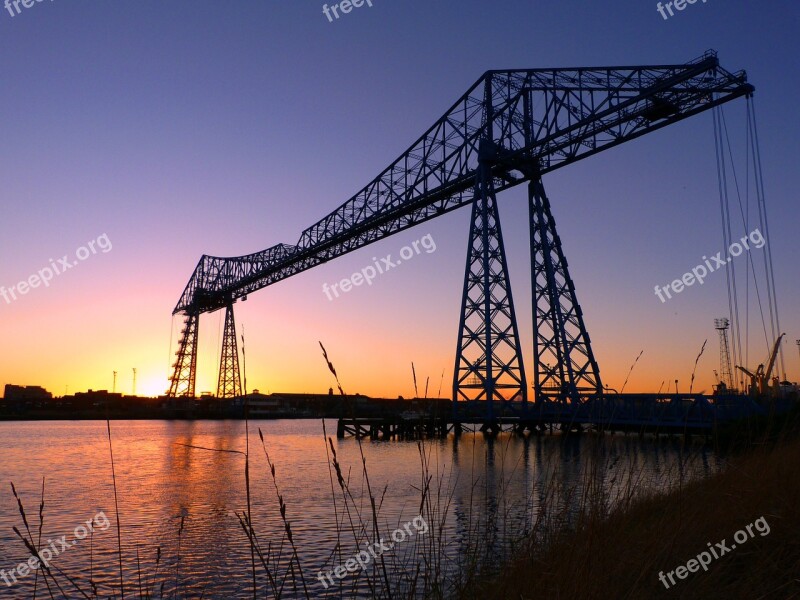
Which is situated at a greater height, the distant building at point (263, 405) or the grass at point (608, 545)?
the grass at point (608, 545)

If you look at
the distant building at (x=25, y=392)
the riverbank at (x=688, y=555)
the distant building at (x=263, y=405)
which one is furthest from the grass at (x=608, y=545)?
the distant building at (x=25, y=392)

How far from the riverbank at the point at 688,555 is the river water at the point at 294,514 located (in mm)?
333

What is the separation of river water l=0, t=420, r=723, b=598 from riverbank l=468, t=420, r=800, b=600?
333mm

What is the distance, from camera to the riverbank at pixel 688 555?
134 inches

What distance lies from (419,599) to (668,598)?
11.7ft

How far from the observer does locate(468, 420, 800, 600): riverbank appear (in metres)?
3.40

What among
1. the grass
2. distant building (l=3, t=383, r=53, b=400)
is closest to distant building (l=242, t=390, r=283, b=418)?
distant building (l=3, t=383, r=53, b=400)

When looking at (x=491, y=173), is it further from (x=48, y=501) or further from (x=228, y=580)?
(x=228, y=580)

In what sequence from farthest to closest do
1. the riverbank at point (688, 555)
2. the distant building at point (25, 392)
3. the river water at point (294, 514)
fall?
1. the distant building at point (25, 392)
2. the river water at point (294, 514)
3. the riverbank at point (688, 555)

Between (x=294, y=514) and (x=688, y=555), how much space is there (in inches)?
452

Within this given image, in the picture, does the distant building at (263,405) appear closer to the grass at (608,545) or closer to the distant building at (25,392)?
the distant building at (25,392)

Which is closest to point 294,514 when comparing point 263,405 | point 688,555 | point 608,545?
point 688,555

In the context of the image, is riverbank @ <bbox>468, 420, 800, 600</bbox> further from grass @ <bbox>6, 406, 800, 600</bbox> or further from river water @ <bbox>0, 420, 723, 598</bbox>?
river water @ <bbox>0, 420, 723, 598</bbox>

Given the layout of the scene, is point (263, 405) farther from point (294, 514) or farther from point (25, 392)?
point (294, 514)
